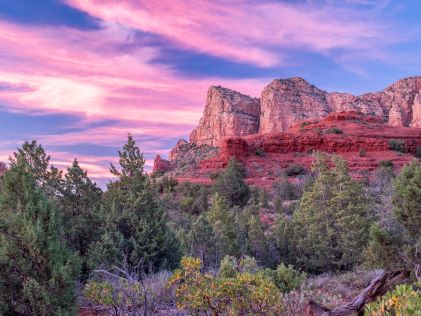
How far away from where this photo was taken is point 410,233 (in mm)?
13922

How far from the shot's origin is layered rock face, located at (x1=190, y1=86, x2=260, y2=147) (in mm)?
119312

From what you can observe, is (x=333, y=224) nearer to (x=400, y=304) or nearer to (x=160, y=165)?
(x=400, y=304)

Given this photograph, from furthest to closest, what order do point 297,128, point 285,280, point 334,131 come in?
1. point 297,128
2. point 334,131
3. point 285,280

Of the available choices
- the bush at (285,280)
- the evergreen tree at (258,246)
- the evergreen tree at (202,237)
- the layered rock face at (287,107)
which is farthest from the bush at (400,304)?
the layered rock face at (287,107)

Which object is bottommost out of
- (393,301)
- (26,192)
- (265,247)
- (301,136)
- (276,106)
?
(265,247)

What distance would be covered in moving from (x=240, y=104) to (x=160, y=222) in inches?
4527

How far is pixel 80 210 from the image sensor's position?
41.5 feet

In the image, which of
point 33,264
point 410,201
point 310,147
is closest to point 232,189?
point 410,201

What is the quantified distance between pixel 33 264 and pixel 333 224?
14.9 metres

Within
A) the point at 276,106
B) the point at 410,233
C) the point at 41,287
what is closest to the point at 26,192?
the point at 41,287

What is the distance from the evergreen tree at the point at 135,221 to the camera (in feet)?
39.1

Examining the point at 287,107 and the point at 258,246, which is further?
the point at 287,107

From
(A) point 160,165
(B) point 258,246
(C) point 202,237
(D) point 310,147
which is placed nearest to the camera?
(C) point 202,237

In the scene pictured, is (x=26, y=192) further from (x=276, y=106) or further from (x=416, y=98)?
(x=416, y=98)
